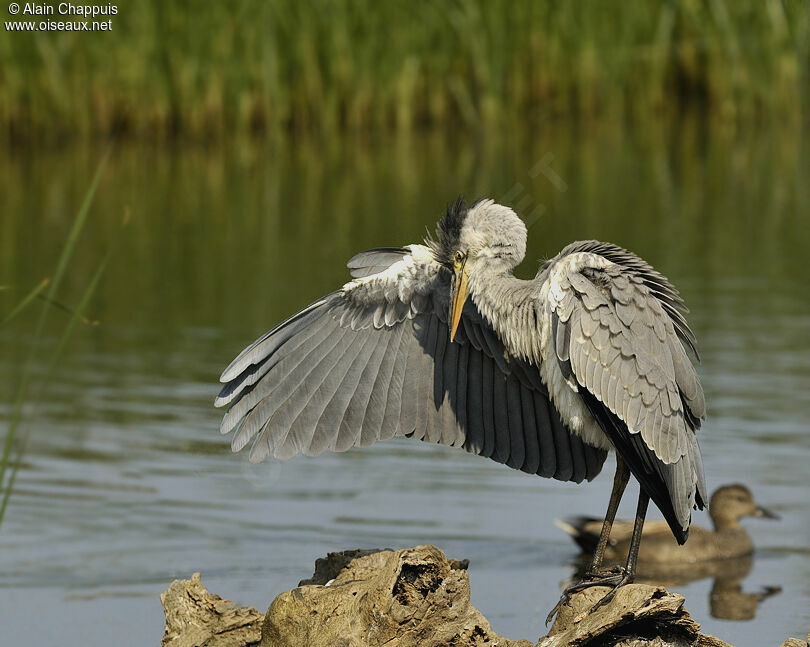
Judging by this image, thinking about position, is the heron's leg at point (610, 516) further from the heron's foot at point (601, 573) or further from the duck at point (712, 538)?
the duck at point (712, 538)

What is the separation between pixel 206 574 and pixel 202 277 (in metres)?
6.50

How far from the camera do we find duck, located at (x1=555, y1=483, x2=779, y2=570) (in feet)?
23.5

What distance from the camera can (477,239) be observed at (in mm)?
5617

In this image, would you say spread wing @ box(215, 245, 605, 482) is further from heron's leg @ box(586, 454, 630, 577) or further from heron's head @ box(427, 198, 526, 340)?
heron's leg @ box(586, 454, 630, 577)

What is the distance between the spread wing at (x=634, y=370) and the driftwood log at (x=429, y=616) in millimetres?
562

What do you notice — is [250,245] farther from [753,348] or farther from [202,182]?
[753,348]

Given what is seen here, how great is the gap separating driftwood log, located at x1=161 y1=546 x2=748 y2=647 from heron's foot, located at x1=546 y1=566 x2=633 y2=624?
0.21 ft

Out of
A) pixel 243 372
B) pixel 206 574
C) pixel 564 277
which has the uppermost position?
pixel 564 277

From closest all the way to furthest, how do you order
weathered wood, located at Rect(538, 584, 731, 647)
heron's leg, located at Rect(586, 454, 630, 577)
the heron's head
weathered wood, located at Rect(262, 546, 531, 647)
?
weathered wood, located at Rect(538, 584, 731, 647)
weathered wood, located at Rect(262, 546, 531, 647)
heron's leg, located at Rect(586, 454, 630, 577)
the heron's head

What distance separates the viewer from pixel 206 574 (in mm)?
6496

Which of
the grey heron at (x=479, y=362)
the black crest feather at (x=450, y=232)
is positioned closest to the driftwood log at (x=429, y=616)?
the grey heron at (x=479, y=362)

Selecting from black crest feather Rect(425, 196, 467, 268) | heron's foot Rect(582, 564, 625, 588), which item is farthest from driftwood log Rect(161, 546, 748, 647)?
black crest feather Rect(425, 196, 467, 268)

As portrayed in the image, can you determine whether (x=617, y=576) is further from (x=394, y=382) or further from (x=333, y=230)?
(x=333, y=230)

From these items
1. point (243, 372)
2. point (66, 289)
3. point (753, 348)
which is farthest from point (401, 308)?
point (66, 289)
